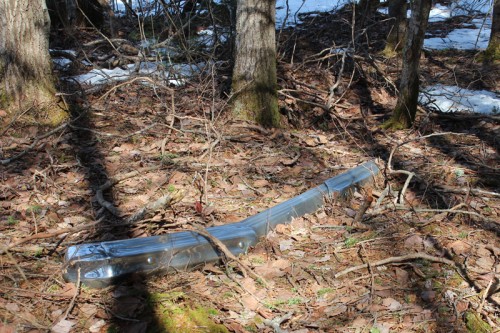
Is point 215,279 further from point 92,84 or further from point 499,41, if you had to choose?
point 499,41

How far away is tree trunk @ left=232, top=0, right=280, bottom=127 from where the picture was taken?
21.4 feet

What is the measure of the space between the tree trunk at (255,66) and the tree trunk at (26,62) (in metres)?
2.32

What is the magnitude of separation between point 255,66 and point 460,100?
3555mm

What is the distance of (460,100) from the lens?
8.01 metres

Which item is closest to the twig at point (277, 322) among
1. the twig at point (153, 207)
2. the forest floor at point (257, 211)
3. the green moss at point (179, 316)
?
the forest floor at point (257, 211)

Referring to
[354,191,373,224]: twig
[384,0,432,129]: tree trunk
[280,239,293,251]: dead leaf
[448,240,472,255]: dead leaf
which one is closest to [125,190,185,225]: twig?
[280,239,293,251]: dead leaf

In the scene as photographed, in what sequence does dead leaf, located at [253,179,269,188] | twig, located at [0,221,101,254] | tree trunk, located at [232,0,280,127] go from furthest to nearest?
1. tree trunk, located at [232,0,280,127]
2. dead leaf, located at [253,179,269,188]
3. twig, located at [0,221,101,254]

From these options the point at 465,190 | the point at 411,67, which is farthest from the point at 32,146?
the point at 411,67

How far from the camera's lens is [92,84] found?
7594 millimetres

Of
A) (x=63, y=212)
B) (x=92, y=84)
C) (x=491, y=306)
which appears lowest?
(x=491, y=306)

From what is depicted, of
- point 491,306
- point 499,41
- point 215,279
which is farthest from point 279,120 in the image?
point 499,41

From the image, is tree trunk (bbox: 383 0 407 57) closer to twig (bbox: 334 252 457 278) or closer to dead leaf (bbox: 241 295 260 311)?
twig (bbox: 334 252 457 278)

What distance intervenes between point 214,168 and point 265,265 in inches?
71.0

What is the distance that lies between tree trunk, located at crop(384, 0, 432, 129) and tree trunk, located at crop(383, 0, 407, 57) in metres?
3.58
